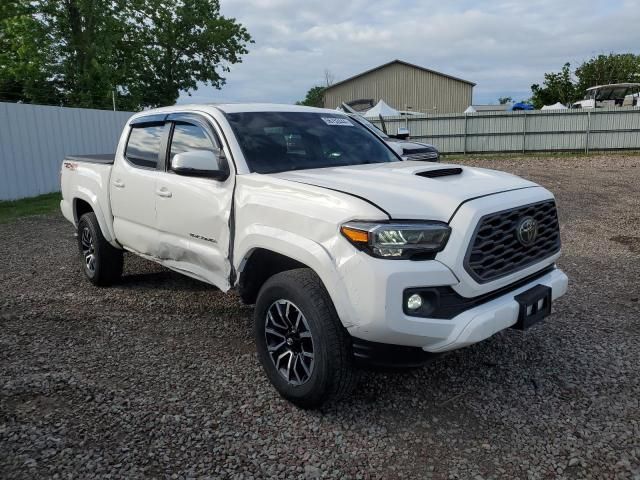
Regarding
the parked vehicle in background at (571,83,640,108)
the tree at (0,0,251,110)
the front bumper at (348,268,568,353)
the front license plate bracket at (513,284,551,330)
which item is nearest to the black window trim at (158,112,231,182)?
the front bumper at (348,268,568,353)

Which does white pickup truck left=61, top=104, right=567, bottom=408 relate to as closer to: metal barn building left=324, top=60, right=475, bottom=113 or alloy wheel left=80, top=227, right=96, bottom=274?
alloy wheel left=80, top=227, right=96, bottom=274

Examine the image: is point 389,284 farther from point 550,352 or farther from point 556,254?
point 550,352

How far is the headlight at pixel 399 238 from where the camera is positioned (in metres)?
2.56

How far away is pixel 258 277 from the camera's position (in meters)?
3.39

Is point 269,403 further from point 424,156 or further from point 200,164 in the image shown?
point 424,156

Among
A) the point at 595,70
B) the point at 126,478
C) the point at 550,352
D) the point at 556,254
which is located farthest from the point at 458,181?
the point at 595,70

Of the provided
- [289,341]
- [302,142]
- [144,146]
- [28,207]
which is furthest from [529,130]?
[289,341]

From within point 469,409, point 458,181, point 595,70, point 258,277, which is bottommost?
point 469,409

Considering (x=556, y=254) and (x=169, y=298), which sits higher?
(x=556, y=254)

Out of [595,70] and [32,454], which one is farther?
[595,70]

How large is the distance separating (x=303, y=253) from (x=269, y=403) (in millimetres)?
992

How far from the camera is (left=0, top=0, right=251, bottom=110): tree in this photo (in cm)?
2122

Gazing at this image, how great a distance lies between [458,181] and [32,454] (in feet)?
9.10

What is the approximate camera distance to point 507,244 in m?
2.90
